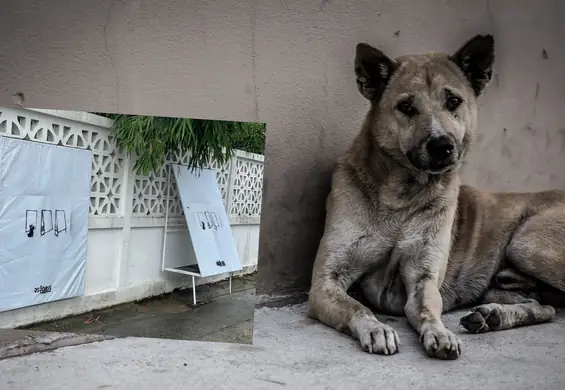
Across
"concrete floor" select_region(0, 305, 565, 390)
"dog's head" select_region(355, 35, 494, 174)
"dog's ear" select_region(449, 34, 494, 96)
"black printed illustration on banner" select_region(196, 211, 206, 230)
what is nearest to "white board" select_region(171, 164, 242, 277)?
"black printed illustration on banner" select_region(196, 211, 206, 230)

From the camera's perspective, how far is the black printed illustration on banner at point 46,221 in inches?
62.3

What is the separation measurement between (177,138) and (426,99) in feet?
2.71

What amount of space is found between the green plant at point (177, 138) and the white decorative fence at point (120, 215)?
0.03m

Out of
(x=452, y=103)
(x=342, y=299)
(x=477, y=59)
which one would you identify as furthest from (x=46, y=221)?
(x=477, y=59)

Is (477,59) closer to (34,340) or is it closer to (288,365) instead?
(288,365)

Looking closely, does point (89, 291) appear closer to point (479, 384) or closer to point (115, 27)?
point (115, 27)

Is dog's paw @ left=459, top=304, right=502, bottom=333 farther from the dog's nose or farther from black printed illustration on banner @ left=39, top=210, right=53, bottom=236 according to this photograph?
black printed illustration on banner @ left=39, top=210, right=53, bottom=236

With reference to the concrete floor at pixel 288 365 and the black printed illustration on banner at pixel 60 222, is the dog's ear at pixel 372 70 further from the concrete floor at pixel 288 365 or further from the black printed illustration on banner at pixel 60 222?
the black printed illustration on banner at pixel 60 222

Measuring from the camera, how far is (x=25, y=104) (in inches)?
74.5

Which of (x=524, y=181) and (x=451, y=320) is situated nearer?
(x=451, y=320)

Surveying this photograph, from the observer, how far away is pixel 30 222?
1582 millimetres

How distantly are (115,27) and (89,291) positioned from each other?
969mm

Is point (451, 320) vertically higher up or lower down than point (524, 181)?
lower down

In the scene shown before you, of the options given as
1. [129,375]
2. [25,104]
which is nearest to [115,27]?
[25,104]
